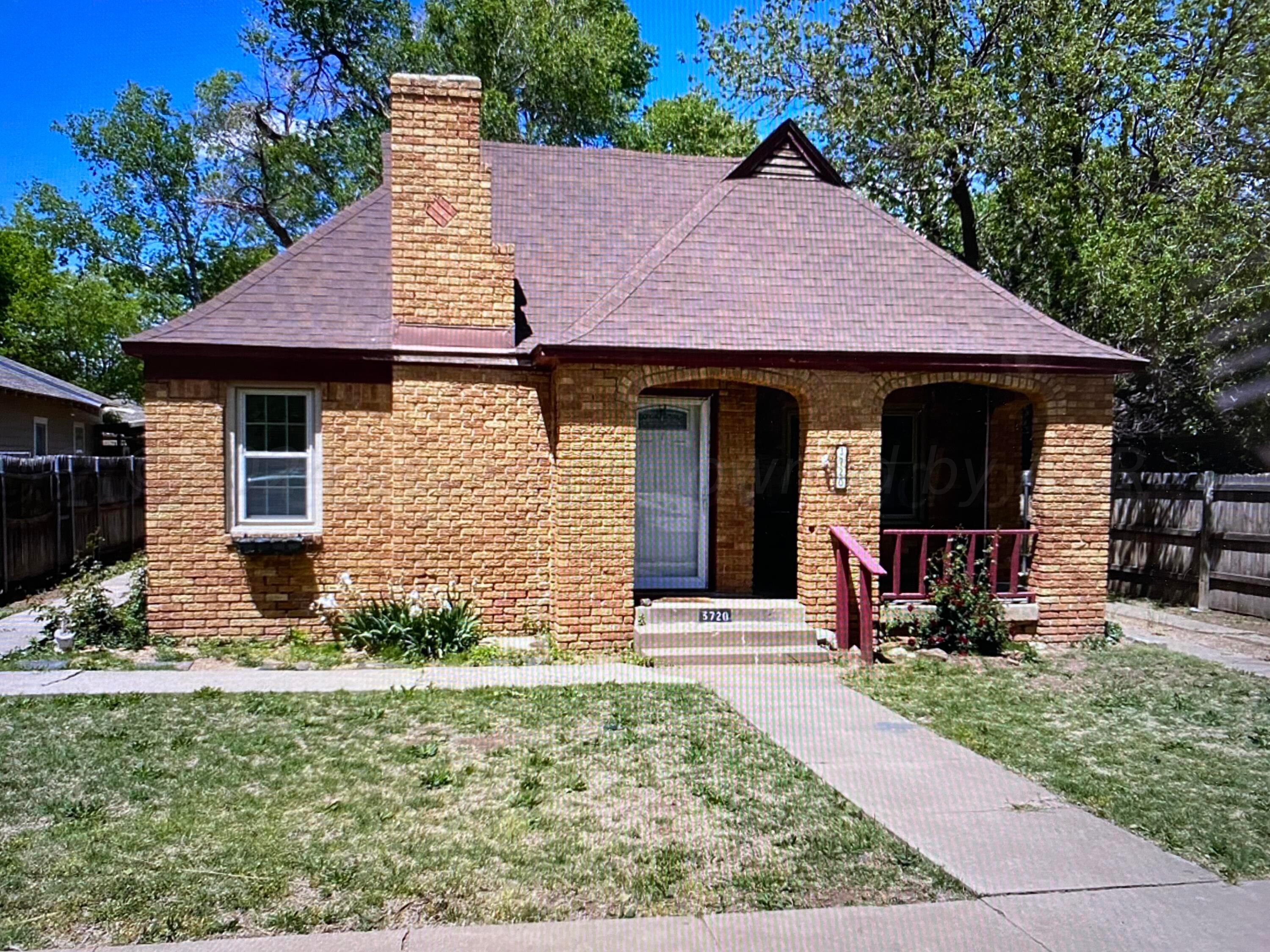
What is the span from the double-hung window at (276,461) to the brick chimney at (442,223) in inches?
56.9

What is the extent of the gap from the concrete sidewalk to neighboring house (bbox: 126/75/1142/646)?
5.54 metres

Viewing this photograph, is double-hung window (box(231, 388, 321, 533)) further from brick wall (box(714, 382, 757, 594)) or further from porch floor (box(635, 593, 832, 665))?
brick wall (box(714, 382, 757, 594))

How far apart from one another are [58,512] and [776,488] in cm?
1106

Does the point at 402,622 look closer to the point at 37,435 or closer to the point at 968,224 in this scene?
the point at 968,224

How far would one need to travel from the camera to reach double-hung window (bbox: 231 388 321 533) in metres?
9.95

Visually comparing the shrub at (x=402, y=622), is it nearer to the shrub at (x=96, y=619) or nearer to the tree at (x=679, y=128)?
the shrub at (x=96, y=619)

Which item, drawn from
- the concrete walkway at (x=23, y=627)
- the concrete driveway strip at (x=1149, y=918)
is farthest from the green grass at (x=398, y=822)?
the concrete walkway at (x=23, y=627)

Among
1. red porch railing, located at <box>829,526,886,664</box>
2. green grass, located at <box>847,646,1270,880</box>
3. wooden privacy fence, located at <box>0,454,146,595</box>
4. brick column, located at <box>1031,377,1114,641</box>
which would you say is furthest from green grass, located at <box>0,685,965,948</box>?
wooden privacy fence, located at <box>0,454,146,595</box>

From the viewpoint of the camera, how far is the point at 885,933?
13.4 feet

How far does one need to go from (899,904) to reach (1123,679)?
5.74 m

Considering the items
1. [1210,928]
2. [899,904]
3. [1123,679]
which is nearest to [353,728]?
[899,904]

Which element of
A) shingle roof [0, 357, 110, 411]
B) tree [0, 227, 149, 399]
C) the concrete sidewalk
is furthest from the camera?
tree [0, 227, 149, 399]

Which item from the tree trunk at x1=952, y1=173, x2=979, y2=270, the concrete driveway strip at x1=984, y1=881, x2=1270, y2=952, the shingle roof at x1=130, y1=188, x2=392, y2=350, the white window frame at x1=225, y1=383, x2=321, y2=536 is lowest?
the concrete driveway strip at x1=984, y1=881, x2=1270, y2=952

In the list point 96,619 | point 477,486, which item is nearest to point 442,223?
point 477,486
